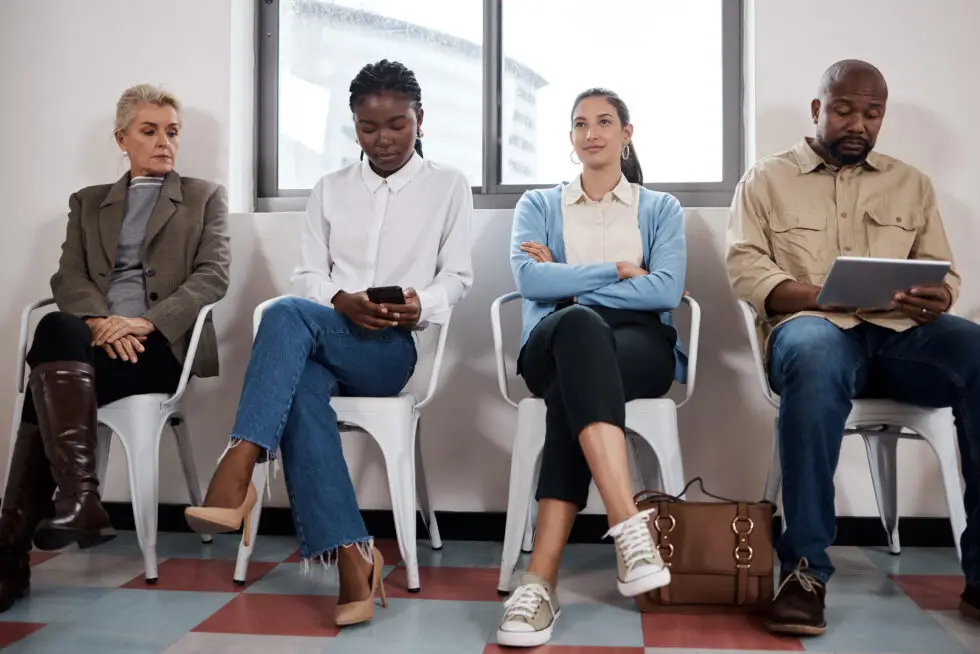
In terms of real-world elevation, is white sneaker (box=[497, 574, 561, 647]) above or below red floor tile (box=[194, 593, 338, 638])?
above

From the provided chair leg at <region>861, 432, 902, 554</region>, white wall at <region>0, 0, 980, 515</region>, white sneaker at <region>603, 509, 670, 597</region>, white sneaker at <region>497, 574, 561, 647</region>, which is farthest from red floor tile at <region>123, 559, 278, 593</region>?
chair leg at <region>861, 432, 902, 554</region>

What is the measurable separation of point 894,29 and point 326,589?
2.19 metres

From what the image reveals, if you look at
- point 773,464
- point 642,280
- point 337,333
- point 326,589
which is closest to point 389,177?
point 337,333

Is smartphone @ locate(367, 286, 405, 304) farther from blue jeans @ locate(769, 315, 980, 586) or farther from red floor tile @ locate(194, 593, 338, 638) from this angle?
blue jeans @ locate(769, 315, 980, 586)

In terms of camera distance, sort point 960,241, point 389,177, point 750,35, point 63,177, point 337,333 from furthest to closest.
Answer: point 63,177
point 750,35
point 960,241
point 389,177
point 337,333

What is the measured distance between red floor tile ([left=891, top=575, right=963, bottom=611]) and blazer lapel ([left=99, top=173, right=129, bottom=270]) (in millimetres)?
2213

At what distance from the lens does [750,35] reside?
9.01ft

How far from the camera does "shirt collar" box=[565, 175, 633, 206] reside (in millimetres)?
2434

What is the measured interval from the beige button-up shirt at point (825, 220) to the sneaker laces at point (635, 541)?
2.42 ft

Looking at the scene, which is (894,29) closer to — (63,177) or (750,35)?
(750,35)

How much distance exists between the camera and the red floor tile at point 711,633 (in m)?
1.71

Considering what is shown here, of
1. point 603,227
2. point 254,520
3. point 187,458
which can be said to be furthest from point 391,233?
point 187,458

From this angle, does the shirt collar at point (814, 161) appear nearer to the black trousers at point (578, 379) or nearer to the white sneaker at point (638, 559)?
the black trousers at point (578, 379)

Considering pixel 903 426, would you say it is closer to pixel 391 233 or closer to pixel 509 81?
pixel 391 233
